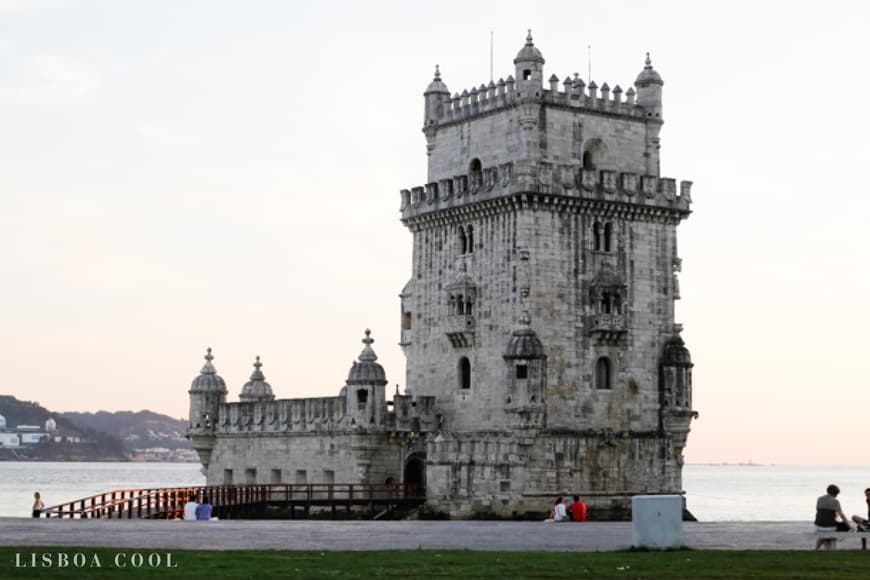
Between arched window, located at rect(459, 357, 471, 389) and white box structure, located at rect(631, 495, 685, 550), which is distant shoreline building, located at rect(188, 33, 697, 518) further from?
white box structure, located at rect(631, 495, 685, 550)

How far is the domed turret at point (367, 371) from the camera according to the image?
79500mm

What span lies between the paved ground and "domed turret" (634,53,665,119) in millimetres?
29644

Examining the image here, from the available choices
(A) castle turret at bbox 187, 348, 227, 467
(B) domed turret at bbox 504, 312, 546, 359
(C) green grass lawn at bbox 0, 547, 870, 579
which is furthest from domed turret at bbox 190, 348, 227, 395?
(C) green grass lawn at bbox 0, 547, 870, 579

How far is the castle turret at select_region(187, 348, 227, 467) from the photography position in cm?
9144

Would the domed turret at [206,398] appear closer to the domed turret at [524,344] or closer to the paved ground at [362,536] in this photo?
the domed turret at [524,344]

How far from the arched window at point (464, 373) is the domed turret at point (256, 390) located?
2100 centimetres

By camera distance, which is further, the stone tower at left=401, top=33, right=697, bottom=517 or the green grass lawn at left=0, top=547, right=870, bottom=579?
the stone tower at left=401, top=33, right=697, bottom=517

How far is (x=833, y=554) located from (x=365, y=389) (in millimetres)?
41817

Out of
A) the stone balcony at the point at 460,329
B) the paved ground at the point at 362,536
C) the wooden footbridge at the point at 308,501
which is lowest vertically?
the paved ground at the point at 362,536

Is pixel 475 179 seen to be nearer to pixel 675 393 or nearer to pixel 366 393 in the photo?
pixel 366 393

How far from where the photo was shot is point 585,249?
77.2 meters

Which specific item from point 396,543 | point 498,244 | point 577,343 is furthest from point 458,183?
point 396,543

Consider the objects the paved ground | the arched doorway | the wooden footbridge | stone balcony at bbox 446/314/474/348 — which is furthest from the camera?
the arched doorway

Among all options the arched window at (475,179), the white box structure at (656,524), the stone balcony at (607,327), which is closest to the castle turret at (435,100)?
the arched window at (475,179)
